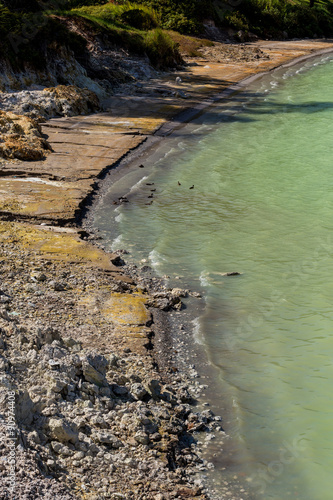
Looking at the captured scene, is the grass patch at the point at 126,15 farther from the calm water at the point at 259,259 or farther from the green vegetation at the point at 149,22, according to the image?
the calm water at the point at 259,259

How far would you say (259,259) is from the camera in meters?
8.89

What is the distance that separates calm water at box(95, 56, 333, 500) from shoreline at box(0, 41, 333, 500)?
1.78 ft

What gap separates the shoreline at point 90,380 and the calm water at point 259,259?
544 millimetres

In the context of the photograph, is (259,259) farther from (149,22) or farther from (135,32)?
(149,22)

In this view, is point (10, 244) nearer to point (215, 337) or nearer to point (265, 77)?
point (215, 337)

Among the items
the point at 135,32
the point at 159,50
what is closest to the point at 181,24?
the point at 135,32

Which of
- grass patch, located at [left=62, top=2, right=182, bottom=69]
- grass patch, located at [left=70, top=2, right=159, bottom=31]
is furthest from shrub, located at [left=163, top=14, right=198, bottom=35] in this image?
grass patch, located at [left=62, top=2, right=182, bottom=69]

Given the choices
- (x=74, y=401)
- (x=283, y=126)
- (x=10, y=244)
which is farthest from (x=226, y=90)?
(x=74, y=401)

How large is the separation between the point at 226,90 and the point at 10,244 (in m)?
16.9

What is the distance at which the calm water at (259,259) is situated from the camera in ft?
17.2

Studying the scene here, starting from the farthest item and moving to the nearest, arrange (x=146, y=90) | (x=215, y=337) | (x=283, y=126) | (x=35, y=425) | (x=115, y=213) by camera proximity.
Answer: (x=146, y=90), (x=283, y=126), (x=115, y=213), (x=215, y=337), (x=35, y=425)

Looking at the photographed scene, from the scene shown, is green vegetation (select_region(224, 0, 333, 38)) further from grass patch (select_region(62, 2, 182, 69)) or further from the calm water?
the calm water

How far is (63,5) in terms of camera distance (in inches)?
1145

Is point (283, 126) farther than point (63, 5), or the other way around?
point (63, 5)
